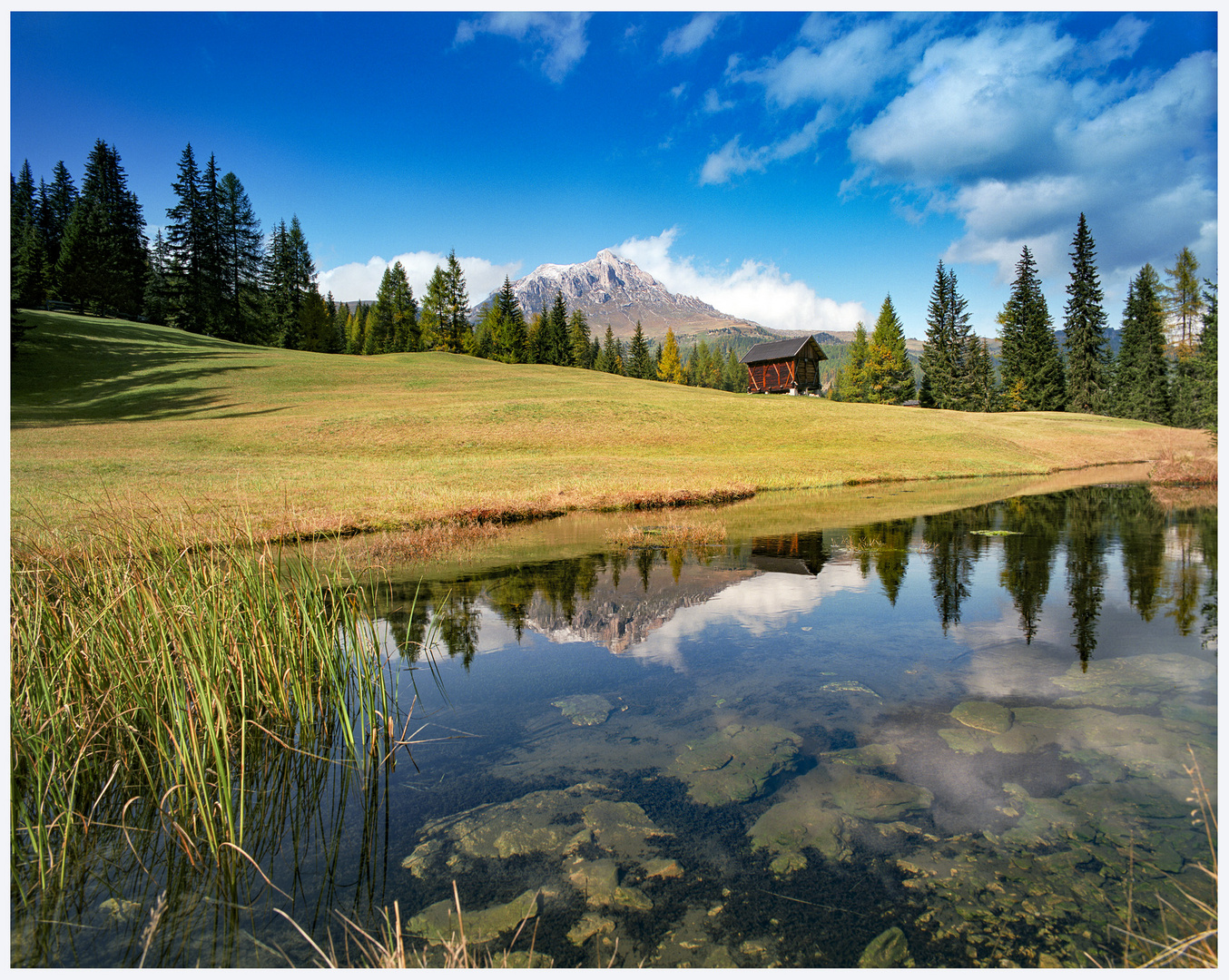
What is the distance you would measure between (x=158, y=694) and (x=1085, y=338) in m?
85.0

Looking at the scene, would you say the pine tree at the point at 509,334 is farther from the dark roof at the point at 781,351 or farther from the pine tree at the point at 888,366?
the pine tree at the point at 888,366

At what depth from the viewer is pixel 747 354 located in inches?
2837

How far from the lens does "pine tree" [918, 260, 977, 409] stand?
73.7 meters

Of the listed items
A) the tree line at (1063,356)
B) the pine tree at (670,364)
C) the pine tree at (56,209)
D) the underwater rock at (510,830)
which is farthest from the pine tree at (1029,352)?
the pine tree at (56,209)

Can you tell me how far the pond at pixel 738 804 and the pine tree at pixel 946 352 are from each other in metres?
72.3

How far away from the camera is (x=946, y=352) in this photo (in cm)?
7575

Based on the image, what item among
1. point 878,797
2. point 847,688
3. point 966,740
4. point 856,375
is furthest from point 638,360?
point 878,797

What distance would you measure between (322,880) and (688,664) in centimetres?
463

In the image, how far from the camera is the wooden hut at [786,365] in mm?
64562

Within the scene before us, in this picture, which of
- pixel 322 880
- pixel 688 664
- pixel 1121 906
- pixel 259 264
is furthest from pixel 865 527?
pixel 259 264

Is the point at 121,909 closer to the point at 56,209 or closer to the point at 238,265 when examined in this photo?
the point at 238,265

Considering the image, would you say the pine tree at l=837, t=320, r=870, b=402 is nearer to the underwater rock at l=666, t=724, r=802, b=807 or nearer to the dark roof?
the dark roof

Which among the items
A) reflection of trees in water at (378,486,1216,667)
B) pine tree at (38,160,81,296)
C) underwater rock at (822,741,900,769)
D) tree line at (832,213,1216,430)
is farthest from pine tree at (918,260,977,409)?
pine tree at (38,160,81,296)

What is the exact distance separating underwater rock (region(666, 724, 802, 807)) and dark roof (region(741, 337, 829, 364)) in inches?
2402
